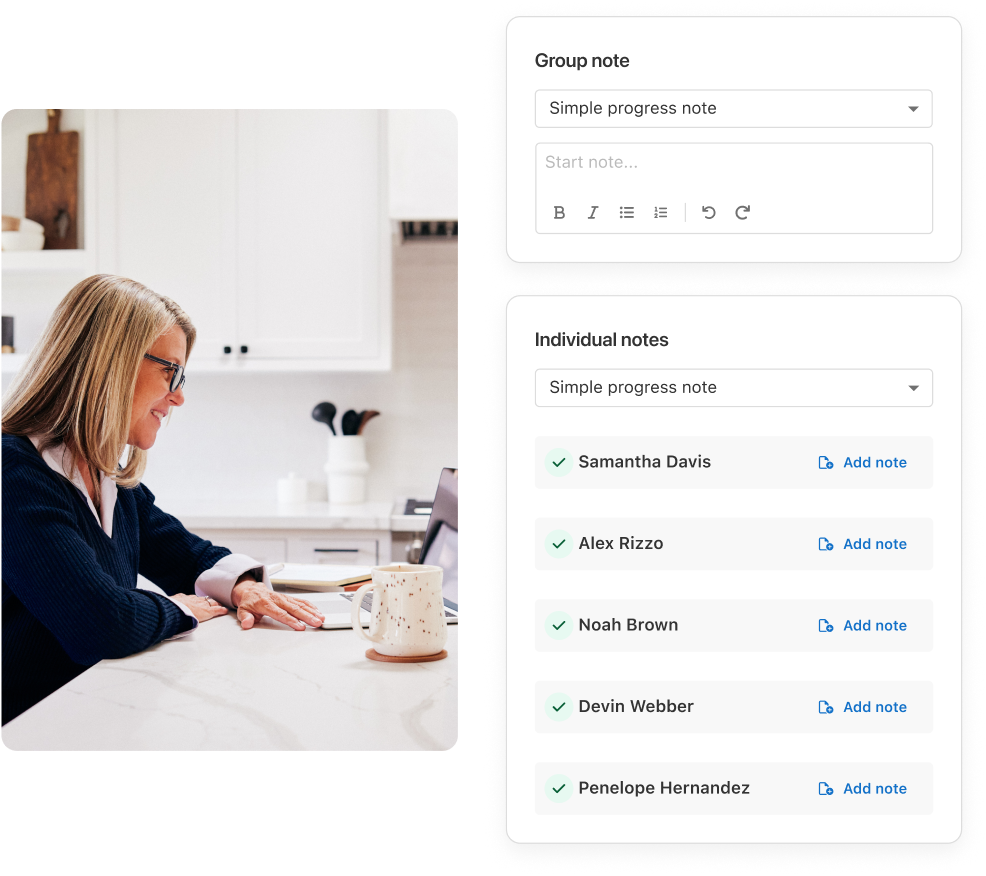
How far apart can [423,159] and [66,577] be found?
2.18 ft

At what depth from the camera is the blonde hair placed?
0.61m

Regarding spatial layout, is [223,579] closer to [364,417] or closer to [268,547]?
[268,547]

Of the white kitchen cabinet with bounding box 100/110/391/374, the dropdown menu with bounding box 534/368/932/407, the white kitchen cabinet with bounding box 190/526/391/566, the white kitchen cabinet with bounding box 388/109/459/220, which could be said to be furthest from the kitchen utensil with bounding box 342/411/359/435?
the dropdown menu with bounding box 534/368/932/407

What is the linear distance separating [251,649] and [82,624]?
151mm

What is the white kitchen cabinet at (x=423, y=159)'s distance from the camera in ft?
1.75

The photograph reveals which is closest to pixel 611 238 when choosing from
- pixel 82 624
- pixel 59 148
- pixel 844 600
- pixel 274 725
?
pixel 844 600

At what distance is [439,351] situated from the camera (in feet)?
6.86

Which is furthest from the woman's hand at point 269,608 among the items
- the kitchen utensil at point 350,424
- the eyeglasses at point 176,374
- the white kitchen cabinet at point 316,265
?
the kitchen utensil at point 350,424

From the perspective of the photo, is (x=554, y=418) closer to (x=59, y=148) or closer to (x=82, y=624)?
(x=82, y=624)

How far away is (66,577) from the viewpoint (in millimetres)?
591

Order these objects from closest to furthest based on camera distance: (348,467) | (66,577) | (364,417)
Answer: (66,577)
(348,467)
(364,417)

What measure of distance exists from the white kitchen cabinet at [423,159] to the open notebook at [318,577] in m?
0.49

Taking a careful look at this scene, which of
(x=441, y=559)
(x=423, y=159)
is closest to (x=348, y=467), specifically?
(x=423, y=159)

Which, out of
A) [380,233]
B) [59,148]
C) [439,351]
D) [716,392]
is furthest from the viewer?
[439,351]
